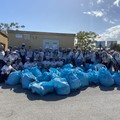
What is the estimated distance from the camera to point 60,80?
24.8ft

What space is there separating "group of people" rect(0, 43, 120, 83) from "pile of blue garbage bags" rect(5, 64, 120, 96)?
5.16 feet

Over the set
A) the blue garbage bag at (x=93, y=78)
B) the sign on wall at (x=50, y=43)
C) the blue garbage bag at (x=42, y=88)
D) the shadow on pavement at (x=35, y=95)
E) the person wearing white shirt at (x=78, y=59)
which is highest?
the sign on wall at (x=50, y=43)

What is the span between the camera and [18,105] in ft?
20.2

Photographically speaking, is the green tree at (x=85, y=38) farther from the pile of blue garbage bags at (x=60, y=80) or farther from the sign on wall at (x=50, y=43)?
the pile of blue garbage bags at (x=60, y=80)

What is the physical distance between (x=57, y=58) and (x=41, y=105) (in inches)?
239

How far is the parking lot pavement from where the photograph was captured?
17.5 ft

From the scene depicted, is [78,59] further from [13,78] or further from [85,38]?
[85,38]

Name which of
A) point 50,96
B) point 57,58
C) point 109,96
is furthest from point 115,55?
point 50,96

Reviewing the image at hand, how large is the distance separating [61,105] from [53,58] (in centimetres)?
585

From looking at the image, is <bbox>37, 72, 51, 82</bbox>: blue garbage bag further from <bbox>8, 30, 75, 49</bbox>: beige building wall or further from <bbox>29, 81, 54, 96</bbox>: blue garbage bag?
<bbox>8, 30, 75, 49</bbox>: beige building wall

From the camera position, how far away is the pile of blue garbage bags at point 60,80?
7328mm

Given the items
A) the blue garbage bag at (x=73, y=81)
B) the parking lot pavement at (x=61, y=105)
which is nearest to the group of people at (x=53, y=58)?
the parking lot pavement at (x=61, y=105)

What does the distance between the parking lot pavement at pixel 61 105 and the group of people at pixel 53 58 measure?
8.61ft

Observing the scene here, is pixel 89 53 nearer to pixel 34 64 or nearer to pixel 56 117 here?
pixel 34 64
